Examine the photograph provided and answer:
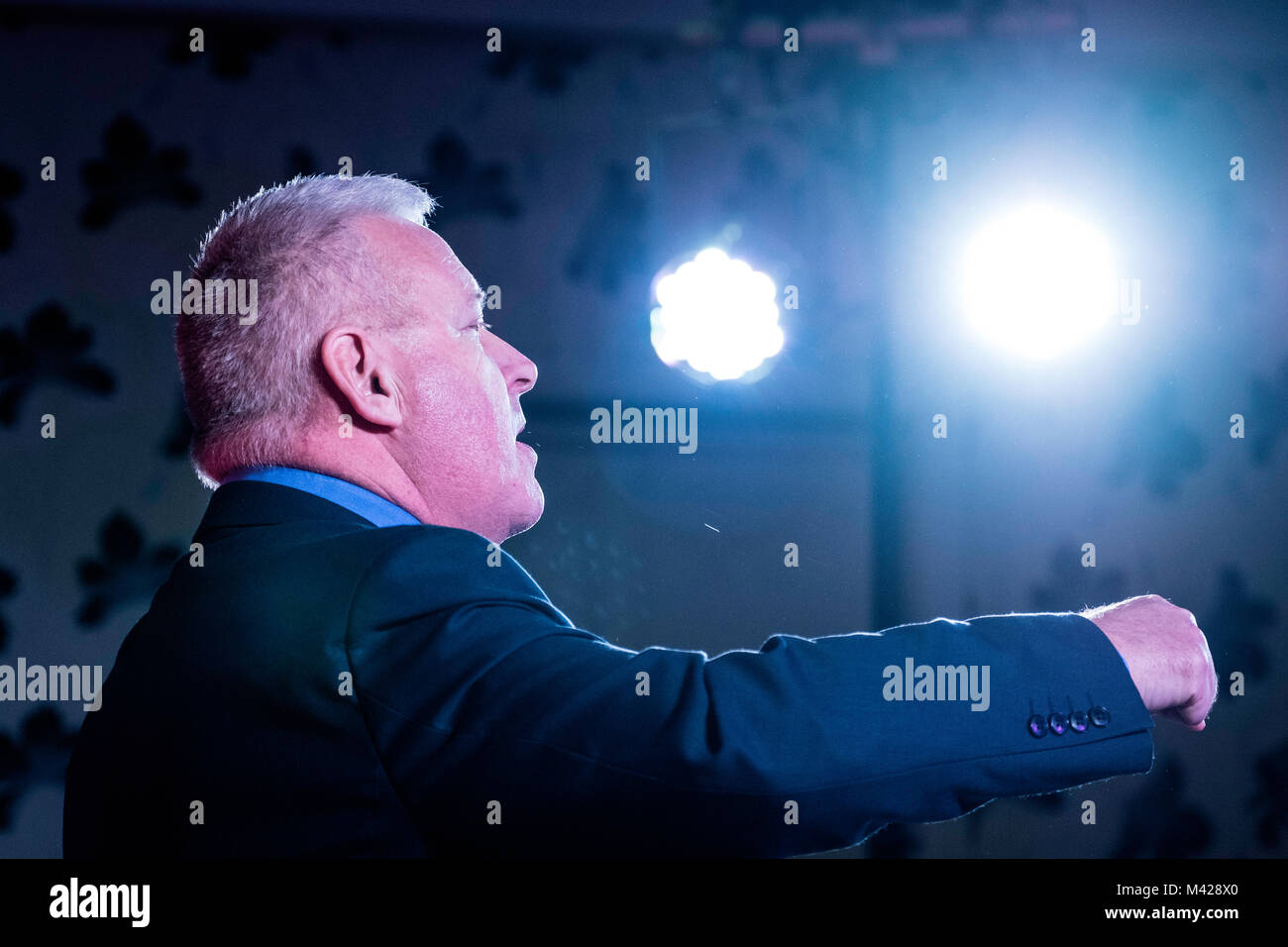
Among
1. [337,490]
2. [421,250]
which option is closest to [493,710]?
[337,490]

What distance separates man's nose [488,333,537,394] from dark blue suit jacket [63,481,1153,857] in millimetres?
345

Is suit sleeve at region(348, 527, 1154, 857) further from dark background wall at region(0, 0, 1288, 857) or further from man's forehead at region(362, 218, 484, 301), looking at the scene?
dark background wall at region(0, 0, 1288, 857)

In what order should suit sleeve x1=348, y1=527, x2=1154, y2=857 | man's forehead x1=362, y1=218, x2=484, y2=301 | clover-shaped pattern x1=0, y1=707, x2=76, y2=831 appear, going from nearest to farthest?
suit sleeve x1=348, y1=527, x2=1154, y2=857 < man's forehead x1=362, y1=218, x2=484, y2=301 < clover-shaped pattern x1=0, y1=707, x2=76, y2=831

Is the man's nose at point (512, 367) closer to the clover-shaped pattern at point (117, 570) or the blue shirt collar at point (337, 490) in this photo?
the blue shirt collar at point (337, 490)

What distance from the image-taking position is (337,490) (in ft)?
2.75

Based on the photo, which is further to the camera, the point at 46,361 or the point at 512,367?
the point at 46,361

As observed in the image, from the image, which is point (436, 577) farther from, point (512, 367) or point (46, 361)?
point (46, 361)

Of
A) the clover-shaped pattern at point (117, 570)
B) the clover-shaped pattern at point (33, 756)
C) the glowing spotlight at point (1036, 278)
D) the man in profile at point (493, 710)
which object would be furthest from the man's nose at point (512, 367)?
the clover-shaped pattern at point (33, 756)

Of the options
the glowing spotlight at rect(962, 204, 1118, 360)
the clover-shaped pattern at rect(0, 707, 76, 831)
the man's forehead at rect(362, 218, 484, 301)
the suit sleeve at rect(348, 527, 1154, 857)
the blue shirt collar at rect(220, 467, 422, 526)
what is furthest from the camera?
the glowing spotlight at rect(962, 204, 1118, 360)

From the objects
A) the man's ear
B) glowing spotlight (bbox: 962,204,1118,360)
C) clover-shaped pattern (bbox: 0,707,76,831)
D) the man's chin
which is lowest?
clover-shaped pattern (bbox: 0,707,76,831)

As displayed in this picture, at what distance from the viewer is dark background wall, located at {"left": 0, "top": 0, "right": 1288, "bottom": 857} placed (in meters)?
2.30

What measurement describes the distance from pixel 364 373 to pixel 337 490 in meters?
0.12

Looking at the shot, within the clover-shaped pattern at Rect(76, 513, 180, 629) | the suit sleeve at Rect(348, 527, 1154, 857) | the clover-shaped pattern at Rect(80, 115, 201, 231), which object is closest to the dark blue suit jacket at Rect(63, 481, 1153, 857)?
the suit sleeve at Rect(348, 527, 1154, 857)

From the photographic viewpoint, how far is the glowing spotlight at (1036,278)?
2312 millimetres
